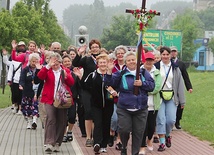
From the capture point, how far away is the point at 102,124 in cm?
1115

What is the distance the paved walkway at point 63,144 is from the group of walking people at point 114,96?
0.23 meters

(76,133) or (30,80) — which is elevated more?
(30,80)

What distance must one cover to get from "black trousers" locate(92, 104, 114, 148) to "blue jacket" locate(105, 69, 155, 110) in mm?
1185

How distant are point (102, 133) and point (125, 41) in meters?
78.6

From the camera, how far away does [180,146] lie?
12.4 metres

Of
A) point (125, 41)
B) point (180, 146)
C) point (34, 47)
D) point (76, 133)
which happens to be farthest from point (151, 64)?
point (125, 41)

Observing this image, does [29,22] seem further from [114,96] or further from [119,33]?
[119,33]

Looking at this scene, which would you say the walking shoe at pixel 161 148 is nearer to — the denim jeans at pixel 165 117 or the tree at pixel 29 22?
the denim jeans at pixel 165 117

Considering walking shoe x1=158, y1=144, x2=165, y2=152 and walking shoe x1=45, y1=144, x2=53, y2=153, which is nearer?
walking shoe x1=45, y1=144, x2=53, y2=153

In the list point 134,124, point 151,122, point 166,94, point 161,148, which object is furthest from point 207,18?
point 134,124

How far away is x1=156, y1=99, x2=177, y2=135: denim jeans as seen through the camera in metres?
11.5

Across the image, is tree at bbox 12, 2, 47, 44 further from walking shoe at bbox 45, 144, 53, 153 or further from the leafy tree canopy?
walking shoe at bbox 45, 144, 53, 153

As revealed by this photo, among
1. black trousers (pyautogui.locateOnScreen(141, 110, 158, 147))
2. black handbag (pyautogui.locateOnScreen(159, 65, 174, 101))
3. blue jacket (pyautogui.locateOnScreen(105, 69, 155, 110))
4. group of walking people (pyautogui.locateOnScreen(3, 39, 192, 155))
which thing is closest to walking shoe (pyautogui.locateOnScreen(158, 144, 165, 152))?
group of walking people (pyautogui.locateOnScreen(3, 39, 192, 155))

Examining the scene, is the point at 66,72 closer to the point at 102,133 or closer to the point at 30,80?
the point at 102,133
